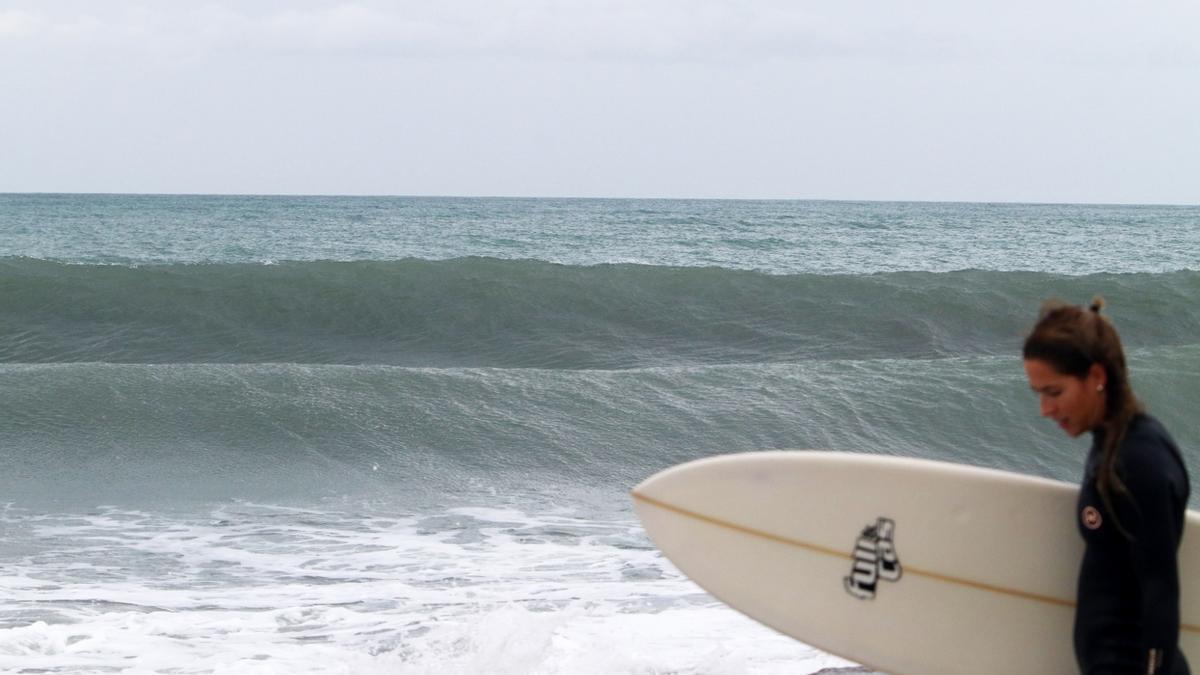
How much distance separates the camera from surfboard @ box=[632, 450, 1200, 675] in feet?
7.63

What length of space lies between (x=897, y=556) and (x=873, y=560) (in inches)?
2.3

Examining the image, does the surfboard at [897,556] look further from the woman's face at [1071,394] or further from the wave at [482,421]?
the wave at [482,421]

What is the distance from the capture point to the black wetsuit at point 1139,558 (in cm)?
173

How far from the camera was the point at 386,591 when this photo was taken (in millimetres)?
4660

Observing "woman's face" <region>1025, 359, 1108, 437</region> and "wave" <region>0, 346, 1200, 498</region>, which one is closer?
"woman's face" <region>1025, 359, 1108, 437</region>

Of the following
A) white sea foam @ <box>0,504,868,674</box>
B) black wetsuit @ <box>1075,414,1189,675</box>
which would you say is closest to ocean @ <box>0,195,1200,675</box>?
white sea foam @ <box>0,504,868,674</box>

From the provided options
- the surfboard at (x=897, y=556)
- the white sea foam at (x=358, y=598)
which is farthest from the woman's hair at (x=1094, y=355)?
the white sea foam at (x=358, y=598)

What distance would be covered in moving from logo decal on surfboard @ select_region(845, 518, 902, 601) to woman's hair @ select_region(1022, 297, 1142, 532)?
77 cm

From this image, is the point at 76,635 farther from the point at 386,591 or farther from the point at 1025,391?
the point at 1025,391

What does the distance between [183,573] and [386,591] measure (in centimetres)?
92

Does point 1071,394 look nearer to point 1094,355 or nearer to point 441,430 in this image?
point 1094,355

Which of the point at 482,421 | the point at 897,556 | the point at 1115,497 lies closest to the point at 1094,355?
the point at 1115,497

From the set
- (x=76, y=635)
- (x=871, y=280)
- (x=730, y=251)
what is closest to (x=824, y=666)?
(x=76, y=635)

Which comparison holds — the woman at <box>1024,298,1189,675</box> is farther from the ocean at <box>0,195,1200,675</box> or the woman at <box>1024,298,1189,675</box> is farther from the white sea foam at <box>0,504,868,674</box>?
the white sea foam at <box>0,504,868,674</box>
